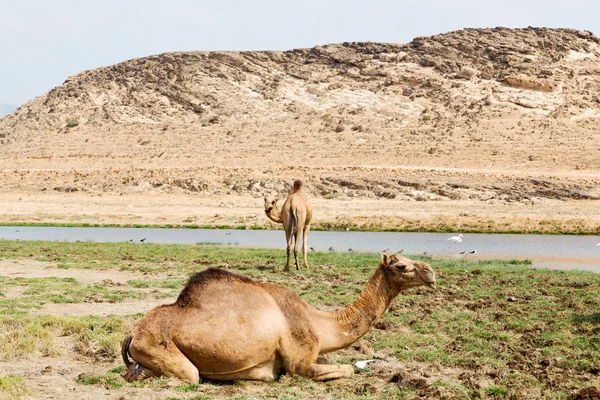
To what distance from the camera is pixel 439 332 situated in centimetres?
1073

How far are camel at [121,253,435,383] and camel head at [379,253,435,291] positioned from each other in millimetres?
10

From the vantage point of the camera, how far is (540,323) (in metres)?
11.1

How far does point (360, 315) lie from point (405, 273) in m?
0.63

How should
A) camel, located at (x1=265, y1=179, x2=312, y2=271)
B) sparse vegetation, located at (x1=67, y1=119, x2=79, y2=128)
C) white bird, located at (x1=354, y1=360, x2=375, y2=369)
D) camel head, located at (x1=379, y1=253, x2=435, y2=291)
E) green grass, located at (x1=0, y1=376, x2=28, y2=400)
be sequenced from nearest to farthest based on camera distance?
green grass, located at (x1=0, y1=376, x2=28, y2=400)
camel head, located at (x1=379, y1=253, x2=435, y2=291)
white bird, located at (x1=354, y1=360, x2=375, y2=369)
camel, located at (x1=265, y1=179, x2=312, y2=271)
sparse vegetation, located at (x1=67, y1=119, x2=79, y2=128)

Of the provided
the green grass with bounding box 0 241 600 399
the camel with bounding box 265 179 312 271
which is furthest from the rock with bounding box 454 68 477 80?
the camel with bounding box 265 179 312 271

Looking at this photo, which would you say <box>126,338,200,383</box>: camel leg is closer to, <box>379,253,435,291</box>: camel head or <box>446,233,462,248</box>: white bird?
<box>379,253,435,291</box>: camel head

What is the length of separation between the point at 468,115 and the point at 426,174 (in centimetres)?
1746

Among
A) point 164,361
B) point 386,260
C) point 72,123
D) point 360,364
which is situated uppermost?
point 72,123

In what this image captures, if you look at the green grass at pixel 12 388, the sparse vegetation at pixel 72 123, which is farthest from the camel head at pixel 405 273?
the sparse vegetation at pixel 72 123

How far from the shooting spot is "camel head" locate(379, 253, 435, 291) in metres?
7.78

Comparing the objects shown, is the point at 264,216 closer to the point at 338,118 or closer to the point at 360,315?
the point at 360,315

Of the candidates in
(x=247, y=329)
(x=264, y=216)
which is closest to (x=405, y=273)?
(x=247, y=329)

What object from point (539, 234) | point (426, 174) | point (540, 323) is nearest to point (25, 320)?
point (540, 323)

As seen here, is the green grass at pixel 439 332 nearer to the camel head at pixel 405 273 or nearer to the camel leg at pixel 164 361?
the camel leg at pixel 164 361
